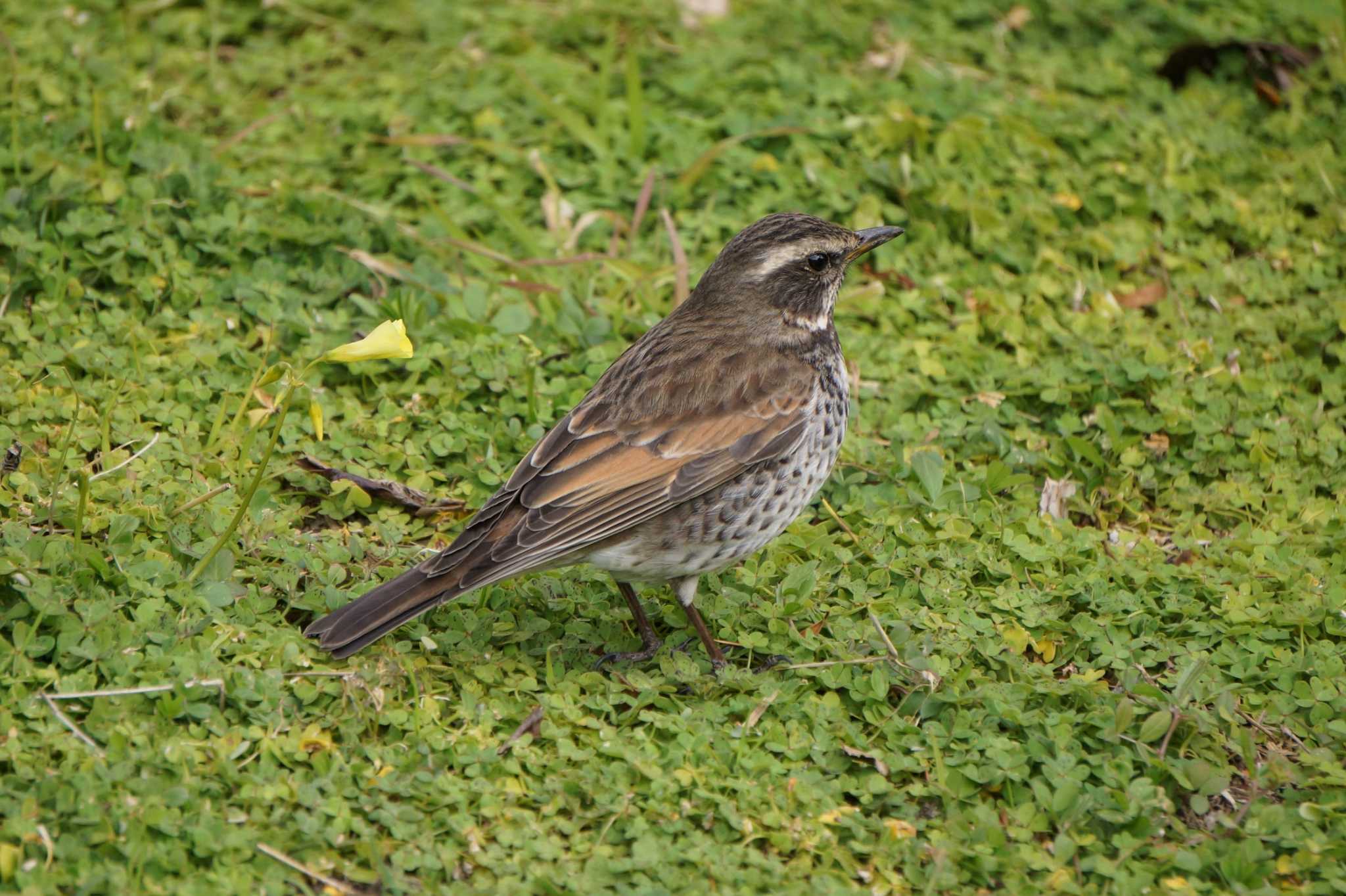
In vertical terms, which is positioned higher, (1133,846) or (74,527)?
(74,527)

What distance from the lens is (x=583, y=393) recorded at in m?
7.27

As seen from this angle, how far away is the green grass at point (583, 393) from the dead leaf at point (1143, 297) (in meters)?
0.06

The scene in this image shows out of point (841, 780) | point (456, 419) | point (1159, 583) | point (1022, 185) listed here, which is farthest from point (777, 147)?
point (841, 780)

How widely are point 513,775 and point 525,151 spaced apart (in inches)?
185

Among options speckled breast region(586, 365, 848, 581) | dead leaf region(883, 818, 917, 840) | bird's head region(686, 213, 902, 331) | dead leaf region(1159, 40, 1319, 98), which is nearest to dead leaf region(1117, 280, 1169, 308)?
dead leaf region(1159, 40, 1319, 98)

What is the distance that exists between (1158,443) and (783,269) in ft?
7.26

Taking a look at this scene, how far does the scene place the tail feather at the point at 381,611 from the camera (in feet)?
17.6

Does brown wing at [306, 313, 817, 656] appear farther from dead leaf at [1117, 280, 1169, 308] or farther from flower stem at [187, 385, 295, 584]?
dead leaf at [1117, 280, 1169, 308]

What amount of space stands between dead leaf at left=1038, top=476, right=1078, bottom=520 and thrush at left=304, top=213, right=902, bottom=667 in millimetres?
1195

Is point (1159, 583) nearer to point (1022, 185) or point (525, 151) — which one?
point (1022, 185)

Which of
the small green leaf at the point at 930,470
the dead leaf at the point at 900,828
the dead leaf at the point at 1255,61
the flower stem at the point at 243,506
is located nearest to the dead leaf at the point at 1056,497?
the small green leaf at the point at 930,470

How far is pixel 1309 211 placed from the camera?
8938 mm

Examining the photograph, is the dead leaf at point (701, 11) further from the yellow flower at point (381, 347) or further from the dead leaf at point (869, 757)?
the dead leaf at point (869, 757)

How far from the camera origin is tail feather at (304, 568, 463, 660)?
5352mm
